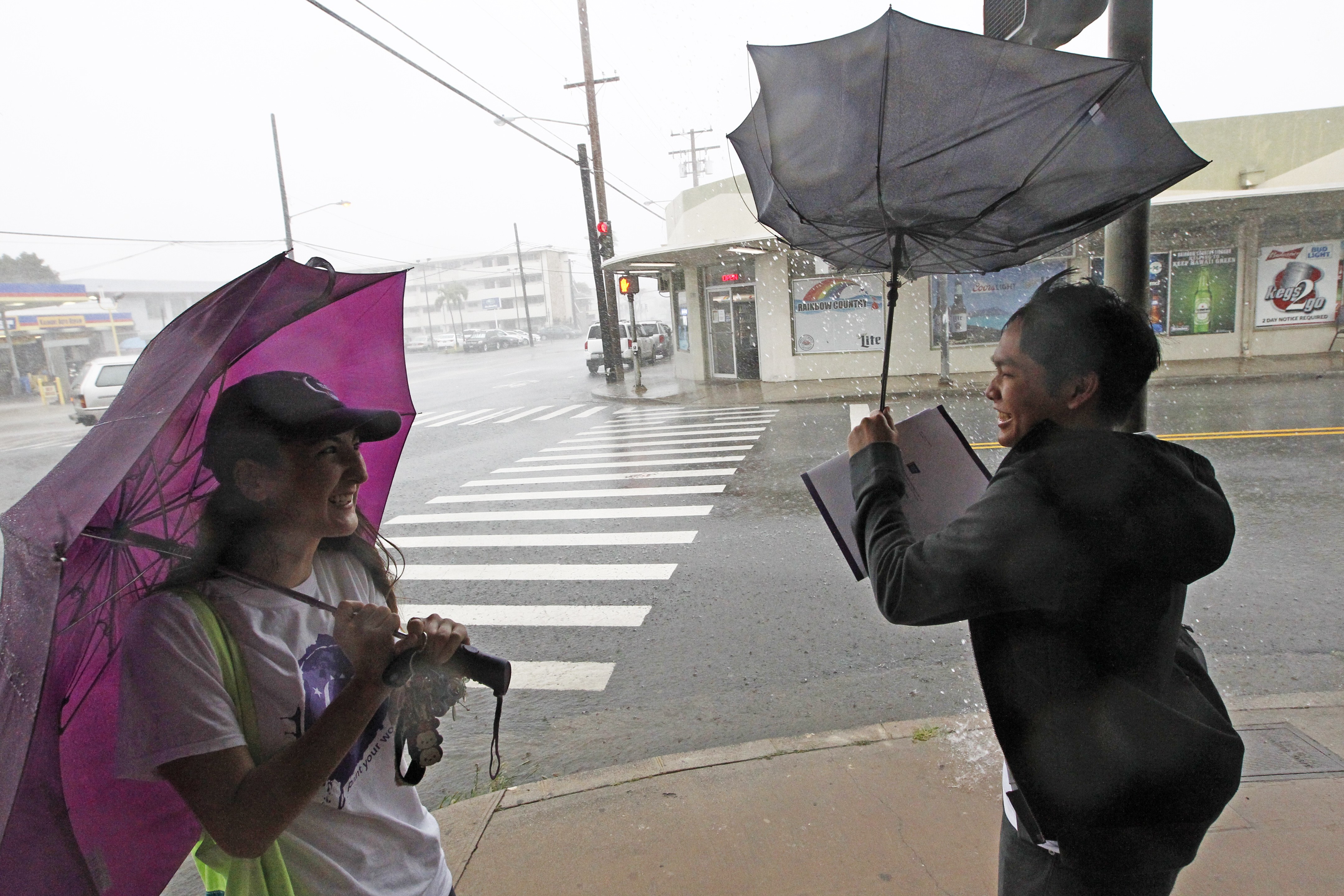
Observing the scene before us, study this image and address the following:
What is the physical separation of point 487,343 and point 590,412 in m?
38.9

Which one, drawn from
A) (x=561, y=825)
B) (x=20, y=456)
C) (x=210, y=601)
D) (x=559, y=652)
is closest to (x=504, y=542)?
(x=559, y=652)

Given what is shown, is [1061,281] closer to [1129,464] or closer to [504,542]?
[1129,464]

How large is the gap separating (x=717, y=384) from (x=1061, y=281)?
766 inches

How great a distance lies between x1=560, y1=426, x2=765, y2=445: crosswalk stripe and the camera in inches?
504

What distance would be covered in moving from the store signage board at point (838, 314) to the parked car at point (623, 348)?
5.57m

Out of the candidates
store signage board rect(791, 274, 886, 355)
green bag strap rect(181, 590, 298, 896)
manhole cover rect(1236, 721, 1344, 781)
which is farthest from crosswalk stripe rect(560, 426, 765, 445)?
green bag strap rect(181, 590, 298, 896)

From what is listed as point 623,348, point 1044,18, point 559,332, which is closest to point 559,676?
point 1044,18

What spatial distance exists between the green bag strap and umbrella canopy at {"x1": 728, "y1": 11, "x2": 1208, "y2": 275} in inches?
53.6

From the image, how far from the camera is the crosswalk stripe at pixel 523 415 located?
1634 cm

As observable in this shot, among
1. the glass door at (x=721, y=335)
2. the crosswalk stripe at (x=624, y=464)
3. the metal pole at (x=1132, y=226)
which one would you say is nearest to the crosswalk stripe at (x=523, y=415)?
the glass door at (x=721, y=335)

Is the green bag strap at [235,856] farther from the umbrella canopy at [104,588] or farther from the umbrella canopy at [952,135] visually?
the umbrella canopy at [952,135]

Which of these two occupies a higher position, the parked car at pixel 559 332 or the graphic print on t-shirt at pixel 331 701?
the graphic print on t-shirt at pixel 331 701

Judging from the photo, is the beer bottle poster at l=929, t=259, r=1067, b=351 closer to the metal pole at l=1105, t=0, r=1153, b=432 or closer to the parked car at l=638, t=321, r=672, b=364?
the parked car at l=638, t=321, r=672, b=364

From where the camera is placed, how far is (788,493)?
820 cm
